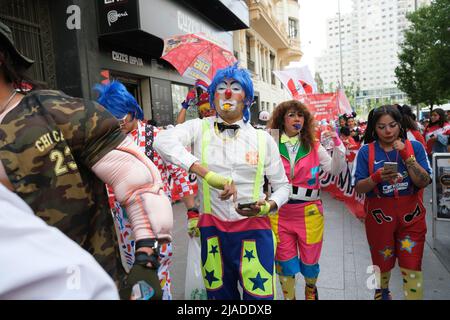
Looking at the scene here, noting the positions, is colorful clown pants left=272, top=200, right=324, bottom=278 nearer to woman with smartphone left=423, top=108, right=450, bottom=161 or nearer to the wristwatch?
the wristwatch

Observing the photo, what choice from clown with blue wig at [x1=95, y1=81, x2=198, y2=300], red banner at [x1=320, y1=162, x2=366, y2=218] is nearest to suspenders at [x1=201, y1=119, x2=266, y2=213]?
clown with blue wig at [x1=95, y1=81, x2=198, y2=300]

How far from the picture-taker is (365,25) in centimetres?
11175

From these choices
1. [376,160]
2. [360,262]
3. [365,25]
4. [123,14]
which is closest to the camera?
[376,160]

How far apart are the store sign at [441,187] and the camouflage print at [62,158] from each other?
418 cm

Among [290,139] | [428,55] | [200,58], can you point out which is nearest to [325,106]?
[200,58]

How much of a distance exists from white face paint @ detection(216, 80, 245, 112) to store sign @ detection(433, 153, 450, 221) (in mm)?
3116

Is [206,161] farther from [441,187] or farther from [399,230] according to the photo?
[441,187]

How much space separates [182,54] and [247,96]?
2030 millimetres

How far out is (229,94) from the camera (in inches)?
90.6

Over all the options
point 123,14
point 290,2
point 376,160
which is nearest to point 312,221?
point 376,160

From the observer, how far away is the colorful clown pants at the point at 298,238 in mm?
2861

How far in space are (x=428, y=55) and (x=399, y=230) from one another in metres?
17.1

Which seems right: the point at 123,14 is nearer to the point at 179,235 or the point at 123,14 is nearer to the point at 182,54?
the point at 182,54
